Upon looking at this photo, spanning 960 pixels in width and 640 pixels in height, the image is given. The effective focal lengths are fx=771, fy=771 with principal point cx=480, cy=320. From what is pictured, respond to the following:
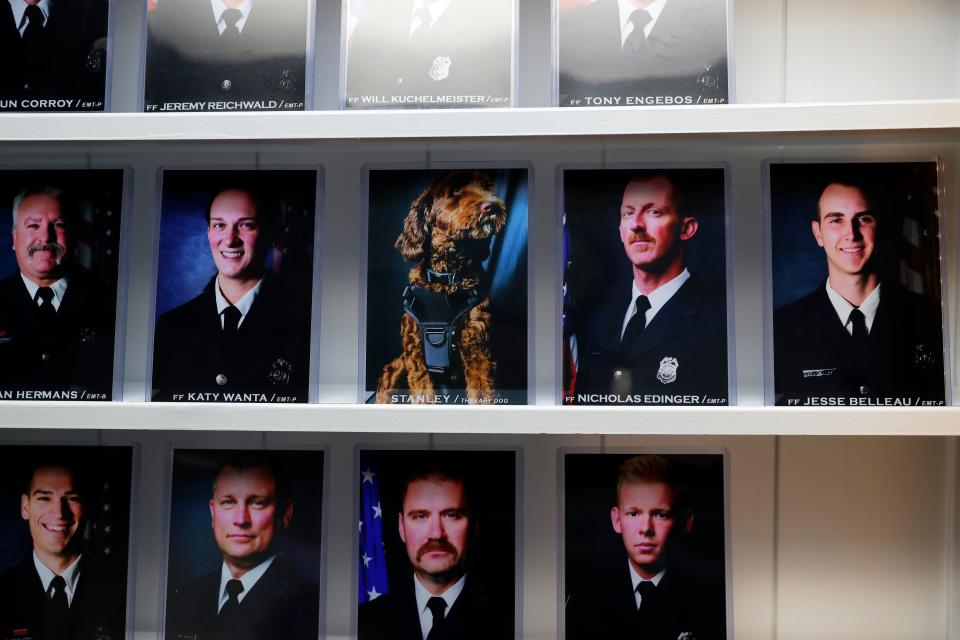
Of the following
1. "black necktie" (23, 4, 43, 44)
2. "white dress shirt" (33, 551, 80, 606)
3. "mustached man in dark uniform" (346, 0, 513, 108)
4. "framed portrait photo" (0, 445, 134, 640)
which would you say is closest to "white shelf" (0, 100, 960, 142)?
"mustached man in dark uniform" (346, 0, 513, 108)

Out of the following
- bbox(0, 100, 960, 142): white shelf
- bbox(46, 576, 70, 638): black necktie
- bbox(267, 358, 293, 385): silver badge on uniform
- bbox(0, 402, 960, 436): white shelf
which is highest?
bbox(0, 100, 960, 142): white shelf

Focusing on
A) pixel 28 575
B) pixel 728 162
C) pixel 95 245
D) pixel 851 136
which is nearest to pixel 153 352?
pixel 95 245

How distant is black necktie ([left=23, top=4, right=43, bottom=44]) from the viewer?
1.28m

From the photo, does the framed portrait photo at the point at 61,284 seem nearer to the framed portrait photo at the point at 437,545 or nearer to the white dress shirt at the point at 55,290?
the white dress shirt at the point at 55,290

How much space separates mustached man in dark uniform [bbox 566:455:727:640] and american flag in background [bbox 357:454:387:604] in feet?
1.03

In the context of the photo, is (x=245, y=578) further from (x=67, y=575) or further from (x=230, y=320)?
(x=230, y=320)

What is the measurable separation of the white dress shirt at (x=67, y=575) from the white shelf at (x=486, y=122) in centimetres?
69

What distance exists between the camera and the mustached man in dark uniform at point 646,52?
4.01 ft

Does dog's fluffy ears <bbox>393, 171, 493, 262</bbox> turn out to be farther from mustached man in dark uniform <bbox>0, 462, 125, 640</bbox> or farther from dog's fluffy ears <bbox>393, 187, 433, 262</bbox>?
mustached man in dark uniform <bbox>0, 462, 125, 640</bbox>

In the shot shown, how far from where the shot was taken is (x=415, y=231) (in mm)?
1269

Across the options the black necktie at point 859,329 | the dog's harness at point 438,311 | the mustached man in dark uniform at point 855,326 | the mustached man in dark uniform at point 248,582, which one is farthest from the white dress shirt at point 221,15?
the black necktie at point 859,329

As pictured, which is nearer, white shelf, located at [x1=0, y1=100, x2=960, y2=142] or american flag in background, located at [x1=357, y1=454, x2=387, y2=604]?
white shelf, located at [x1=0, y1=100, x2=960, y2=142]

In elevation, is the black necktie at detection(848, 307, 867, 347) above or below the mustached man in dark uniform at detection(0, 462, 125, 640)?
above

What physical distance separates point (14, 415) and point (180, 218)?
393 millimetres
